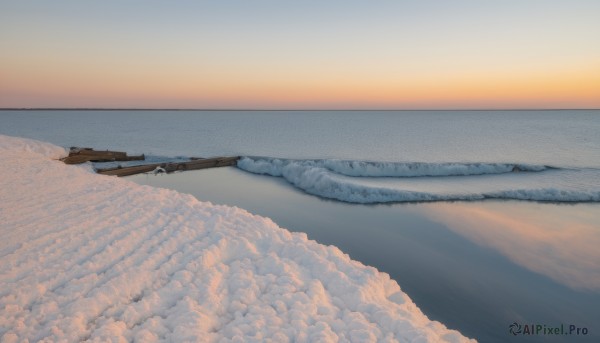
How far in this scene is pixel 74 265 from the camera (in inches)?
228

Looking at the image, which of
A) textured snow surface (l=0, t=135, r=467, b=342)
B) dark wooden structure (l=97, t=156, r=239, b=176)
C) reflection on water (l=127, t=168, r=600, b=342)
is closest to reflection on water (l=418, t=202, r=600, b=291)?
reflection on water (l=127, t=168, r=600, b=342)

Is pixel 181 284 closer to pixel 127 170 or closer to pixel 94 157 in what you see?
pixel 127 170

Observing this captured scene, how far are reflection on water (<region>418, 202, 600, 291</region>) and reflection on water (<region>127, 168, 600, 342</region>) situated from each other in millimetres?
31

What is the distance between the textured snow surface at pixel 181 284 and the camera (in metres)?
4.46

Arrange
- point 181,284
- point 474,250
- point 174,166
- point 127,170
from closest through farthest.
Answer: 1. point 181,284
2. point 474,250
3. point 127,170
4. point 174,166

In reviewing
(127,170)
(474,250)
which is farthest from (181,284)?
(127,170)

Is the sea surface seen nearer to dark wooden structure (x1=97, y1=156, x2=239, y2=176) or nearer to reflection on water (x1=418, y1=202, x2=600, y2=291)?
reflection on water (x1=418, y1=202, x2=600, y2=291)

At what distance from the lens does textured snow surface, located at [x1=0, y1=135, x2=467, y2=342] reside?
446 centimetres

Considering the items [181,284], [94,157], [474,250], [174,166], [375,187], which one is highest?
[181,284]

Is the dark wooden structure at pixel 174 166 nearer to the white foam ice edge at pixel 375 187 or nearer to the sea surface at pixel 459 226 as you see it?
the sea surface at pixel 459 226

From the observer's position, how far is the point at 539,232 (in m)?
12.9

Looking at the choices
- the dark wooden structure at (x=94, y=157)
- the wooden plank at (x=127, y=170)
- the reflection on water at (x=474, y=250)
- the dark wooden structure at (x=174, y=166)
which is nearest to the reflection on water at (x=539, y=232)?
the reflection on water at (x=474, y=250)

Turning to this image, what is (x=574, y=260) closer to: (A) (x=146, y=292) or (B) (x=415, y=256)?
(B) (x=415, y=256)

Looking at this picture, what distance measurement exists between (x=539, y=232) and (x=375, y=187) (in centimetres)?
788
